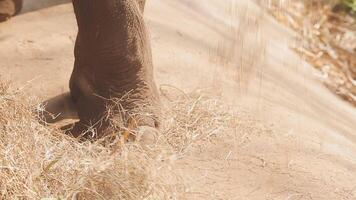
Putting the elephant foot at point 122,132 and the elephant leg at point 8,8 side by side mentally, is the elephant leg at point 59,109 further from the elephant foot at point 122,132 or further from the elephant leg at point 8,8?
the elephant leg at point 8,8

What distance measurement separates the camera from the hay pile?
4.25 metres

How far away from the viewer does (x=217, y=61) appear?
129 inches

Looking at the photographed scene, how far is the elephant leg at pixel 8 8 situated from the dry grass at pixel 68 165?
0.89 m

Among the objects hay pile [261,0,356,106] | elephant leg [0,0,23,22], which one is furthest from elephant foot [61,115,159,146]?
hay pile [261,0,356,106]

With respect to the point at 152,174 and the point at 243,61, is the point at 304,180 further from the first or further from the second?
the point at 243,61

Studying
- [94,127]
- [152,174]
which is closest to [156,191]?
[152,174]

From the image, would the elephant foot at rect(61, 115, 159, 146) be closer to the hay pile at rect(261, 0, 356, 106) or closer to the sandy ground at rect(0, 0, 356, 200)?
the sandy ground at rect(0, 0, 356, 200)

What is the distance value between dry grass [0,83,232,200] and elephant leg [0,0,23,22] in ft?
2.90

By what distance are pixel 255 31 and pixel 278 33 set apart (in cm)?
41

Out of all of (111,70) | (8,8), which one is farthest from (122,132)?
(8,8)

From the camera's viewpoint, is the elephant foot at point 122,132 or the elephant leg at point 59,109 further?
the elephant leg at point 59,109

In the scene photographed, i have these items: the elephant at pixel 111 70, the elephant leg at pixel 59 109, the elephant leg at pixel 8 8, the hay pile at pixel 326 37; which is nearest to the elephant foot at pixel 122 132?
the elephant at pixel 111 70

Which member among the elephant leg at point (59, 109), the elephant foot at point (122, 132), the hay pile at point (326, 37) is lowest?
the hay pile at point (326, 37)

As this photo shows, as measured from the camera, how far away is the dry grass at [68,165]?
197 centimetres
